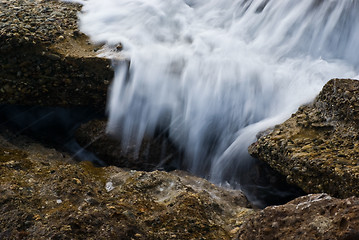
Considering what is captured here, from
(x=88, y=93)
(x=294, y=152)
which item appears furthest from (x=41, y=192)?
(x=294, y=152)

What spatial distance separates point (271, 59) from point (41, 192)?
477cm

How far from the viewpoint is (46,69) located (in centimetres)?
629

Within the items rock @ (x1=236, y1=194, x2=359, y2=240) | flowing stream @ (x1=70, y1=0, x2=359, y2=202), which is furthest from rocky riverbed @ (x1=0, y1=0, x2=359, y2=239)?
flowing stream @ (x1=70, y1=0, x2=359, y2=202)

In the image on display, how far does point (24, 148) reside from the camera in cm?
584

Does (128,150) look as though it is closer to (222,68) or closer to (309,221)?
(222,68)

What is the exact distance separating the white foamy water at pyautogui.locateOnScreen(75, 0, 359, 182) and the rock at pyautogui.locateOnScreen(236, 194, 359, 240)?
230 centimetres

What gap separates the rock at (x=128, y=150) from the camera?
6.24 metres

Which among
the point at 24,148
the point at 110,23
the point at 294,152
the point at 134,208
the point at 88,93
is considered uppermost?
the point at 110,23

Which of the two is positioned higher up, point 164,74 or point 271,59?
point 271,59

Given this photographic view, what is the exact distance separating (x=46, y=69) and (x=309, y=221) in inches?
184

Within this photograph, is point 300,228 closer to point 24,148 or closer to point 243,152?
point 243,152

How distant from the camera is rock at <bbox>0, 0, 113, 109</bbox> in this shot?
20.5 feet

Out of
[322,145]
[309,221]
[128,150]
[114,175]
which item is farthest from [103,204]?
[322,145]

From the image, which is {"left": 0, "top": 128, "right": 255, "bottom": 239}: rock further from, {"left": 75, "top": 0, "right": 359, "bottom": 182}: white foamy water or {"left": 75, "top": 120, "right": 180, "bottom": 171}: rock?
{"left": 75, "top": 0, "right": 359, "bottom": 182}: white foamy water
